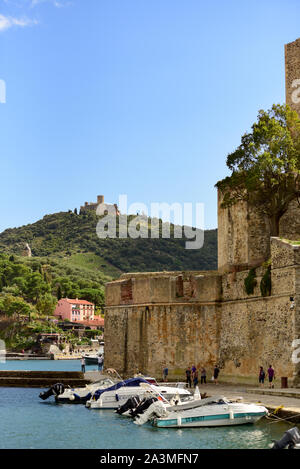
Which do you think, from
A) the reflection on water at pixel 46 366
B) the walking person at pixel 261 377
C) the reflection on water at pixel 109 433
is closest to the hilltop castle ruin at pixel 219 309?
the walking person at pixel 261 377

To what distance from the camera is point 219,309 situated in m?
30.2

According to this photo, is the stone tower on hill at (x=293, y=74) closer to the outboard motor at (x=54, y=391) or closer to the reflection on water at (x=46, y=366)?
the outboard motor at (x=54, y=391)

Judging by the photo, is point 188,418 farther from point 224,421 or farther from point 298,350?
point 298,350

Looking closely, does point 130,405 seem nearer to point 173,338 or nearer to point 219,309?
point 173,338

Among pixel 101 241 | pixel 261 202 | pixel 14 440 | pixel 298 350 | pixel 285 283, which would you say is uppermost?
pixel 101 241

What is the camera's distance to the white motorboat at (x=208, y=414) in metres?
20.3

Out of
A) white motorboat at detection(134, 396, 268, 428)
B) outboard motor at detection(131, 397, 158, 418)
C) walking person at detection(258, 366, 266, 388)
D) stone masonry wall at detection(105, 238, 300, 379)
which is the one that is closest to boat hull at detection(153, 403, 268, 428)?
white motorboat at detection(134, 396, 268, 428)

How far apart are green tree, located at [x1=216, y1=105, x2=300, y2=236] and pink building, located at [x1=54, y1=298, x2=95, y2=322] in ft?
334

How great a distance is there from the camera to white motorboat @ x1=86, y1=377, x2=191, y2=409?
80.0 ft

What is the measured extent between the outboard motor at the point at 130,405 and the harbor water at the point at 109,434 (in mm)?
318

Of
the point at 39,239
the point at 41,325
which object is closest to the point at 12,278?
the point at 41,325
